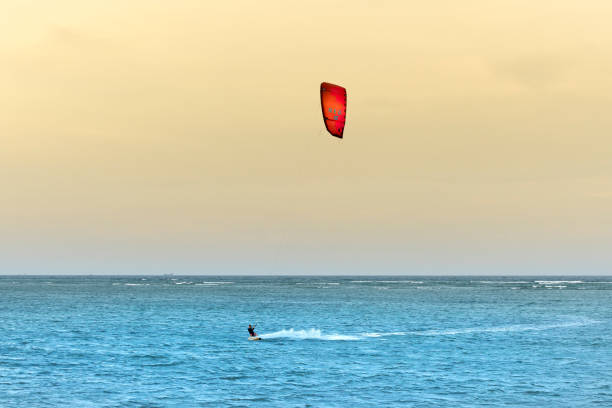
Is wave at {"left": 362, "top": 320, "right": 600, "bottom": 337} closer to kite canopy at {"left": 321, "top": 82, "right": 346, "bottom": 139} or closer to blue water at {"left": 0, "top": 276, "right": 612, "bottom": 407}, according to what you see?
blue water at {"left": 0, "top": 276, "right": 612, "bottom": 407}

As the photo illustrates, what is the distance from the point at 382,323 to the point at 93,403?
5485 centimetres

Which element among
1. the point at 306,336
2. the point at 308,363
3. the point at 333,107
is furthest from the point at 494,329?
the point at 333,107

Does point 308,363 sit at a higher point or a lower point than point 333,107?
lower

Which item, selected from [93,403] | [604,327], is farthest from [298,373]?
[604,327]

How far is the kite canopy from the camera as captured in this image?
1655 inches

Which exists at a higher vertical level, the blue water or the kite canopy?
the kite canopy

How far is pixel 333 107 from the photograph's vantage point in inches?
1709

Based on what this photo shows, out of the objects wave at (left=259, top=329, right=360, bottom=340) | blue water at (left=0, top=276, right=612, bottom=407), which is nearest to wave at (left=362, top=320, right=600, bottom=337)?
blue water at (left=0, top=276, right=612, bottom=407)

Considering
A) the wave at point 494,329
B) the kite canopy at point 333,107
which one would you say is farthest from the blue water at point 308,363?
the kite canopy at point 333,107

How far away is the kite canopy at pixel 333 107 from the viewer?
138ft

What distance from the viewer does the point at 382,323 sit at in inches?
3413

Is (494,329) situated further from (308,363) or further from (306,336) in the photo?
(308,363)

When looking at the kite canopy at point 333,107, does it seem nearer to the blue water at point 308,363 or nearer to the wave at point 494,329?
the blue water at point 308,363

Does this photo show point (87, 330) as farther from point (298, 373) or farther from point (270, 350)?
point (298, 373)
